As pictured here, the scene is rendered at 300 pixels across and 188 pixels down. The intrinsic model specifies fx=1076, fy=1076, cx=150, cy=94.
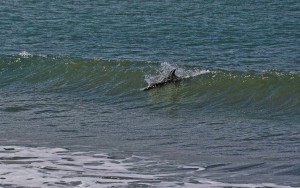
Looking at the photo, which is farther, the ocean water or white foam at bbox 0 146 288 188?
the ocean water

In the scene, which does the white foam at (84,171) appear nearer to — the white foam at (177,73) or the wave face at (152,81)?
the wave face at (152,81)

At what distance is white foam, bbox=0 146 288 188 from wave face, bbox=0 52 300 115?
15.2 ft

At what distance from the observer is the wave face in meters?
19.7

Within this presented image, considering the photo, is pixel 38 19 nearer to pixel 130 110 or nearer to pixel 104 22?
pixel 104 22

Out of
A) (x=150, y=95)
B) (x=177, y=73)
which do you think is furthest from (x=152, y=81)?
(x=150, y=95)

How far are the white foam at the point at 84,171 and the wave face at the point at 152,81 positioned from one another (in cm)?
464

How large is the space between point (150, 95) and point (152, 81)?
131 centimetres

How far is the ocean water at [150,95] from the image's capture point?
14.1m

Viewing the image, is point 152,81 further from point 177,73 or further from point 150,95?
point 150,95

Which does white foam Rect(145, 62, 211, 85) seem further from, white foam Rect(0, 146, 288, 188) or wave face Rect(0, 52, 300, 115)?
→ white foam Rect(0, 146, 288, 188)

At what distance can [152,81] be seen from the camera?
2220 centimetres

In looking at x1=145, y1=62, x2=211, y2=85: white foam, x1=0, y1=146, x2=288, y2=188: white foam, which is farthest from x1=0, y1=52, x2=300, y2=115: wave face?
x1=0, y1=146, x2=288, y2=188: white foam

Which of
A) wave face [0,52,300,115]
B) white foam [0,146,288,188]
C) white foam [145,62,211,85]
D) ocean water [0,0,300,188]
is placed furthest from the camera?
white foam [145,62,211,85]

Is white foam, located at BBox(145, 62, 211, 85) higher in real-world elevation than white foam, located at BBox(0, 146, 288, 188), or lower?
higher
